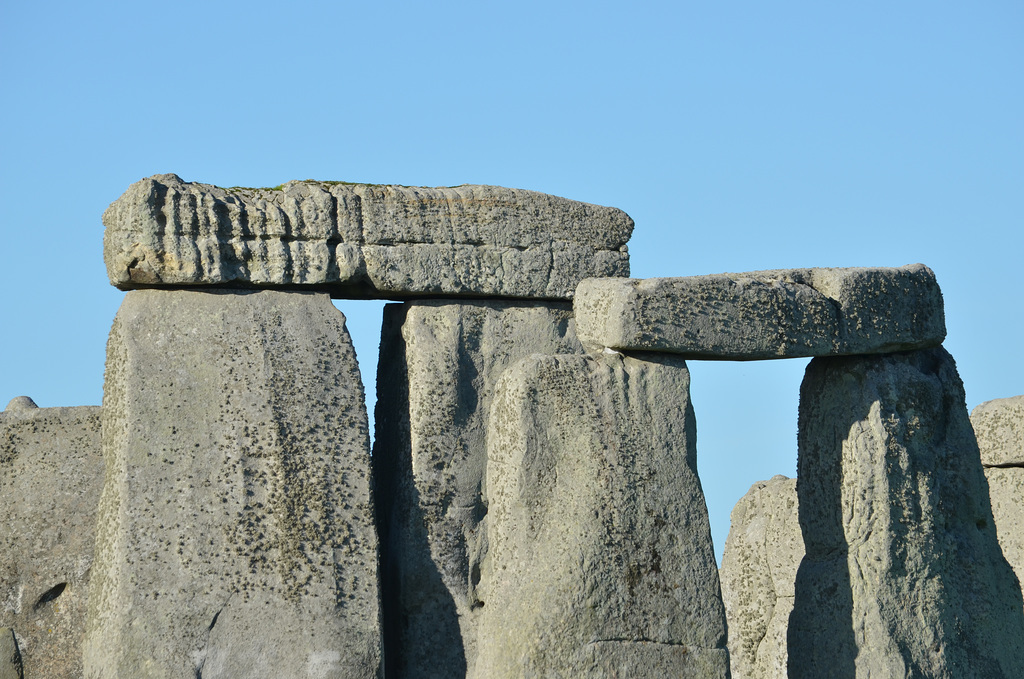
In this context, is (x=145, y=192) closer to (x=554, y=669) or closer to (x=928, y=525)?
(x=554, y=669)

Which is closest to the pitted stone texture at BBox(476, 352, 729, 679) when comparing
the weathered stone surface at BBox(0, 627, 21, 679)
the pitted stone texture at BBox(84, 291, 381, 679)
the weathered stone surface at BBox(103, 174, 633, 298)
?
the pitted stone texture at BBox(84, 291, 381, 679)

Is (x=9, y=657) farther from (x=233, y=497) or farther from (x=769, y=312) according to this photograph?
(x=769, y=312)

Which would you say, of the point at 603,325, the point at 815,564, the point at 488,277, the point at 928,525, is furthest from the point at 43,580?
the point at 928,525

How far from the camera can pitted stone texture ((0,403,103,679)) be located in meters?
9.64

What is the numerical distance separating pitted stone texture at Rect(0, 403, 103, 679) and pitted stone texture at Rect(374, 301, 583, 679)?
1749mm

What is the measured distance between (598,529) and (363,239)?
2202 millimetres

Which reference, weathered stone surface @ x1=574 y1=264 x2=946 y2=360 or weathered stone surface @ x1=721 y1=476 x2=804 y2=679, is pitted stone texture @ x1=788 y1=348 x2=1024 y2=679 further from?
weathered stone surface @ x1=721 y1=476 x2=804 y2=679

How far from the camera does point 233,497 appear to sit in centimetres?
841

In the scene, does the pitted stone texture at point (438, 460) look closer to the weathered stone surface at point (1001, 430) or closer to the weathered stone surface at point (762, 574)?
the weathered stone surface at point (762, 574)

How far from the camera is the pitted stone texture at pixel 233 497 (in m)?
8.13

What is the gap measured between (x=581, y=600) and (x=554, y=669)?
33 cm

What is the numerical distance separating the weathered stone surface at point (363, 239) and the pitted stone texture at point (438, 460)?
8.1 inches

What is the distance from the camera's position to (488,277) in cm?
934

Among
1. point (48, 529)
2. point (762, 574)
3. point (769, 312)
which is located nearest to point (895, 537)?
point (769, 312)
